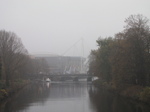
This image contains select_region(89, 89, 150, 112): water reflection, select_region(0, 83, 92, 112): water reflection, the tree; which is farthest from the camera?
the tree

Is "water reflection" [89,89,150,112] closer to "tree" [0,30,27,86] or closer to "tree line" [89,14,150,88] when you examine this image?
"tree line" [89,14,150,88]

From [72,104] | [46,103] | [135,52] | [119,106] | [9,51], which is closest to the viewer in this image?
[119,106]

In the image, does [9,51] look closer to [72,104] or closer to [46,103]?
[46,103]

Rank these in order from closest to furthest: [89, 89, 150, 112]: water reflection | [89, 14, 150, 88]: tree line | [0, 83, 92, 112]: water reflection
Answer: [89, 89, 150, 112]: water reflection → [0, 83, 92, 112]: water reflection → [89, 14, 150, 88]: tree line

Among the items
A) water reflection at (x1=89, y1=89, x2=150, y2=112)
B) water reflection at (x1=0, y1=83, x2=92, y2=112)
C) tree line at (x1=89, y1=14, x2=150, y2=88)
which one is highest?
tree line at (x1=89, y1=14, x2=150, y2=88)

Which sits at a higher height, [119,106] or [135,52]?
[135,52]

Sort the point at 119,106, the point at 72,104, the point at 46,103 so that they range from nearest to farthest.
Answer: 1. the point at 119,106
2. the point at 72,104
3. the point at 46,103

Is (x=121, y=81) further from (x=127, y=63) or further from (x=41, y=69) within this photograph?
(x=41, y=69)

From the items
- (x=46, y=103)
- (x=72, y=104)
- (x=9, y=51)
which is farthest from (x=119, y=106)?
(x=9, y=51)

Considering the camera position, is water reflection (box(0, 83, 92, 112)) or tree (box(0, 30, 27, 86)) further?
tree (box(0, 30, 27, 86))

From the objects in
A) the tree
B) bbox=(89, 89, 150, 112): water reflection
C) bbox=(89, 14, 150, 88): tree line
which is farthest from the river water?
the tree

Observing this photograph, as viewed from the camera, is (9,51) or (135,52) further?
(9,51)

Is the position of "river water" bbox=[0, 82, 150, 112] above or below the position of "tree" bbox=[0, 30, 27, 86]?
below

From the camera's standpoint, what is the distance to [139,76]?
4128cm
